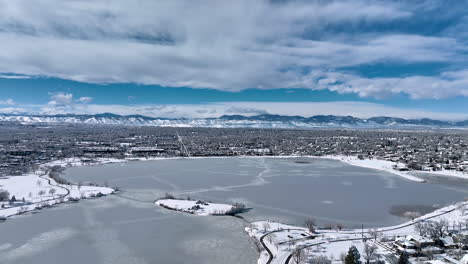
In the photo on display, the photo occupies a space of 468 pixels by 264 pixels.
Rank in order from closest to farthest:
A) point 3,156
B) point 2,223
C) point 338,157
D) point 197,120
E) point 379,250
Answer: point 379,250 → point 2,223 → point 3,156 → point 338,157 → point 197,120

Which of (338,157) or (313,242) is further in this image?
(338,157)

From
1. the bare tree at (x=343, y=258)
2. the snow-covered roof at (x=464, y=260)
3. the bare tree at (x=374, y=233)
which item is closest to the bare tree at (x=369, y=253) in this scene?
the bare tree at (x=343, y=258)

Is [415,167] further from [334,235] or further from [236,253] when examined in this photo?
[236,253]

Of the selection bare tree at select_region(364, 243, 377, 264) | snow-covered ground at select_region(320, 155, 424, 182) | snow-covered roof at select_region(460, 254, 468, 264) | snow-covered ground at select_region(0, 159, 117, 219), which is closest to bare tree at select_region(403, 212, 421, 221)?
snow-covered roof at select_region(460, 254, 468, 264)

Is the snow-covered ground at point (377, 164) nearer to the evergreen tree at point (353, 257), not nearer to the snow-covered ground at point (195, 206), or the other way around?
the snow-covered ground at point (195, 206)

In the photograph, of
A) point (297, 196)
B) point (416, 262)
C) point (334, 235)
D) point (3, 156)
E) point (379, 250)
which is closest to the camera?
point (416, 262)

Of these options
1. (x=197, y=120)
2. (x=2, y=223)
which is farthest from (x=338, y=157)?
(x=197, y=120)
